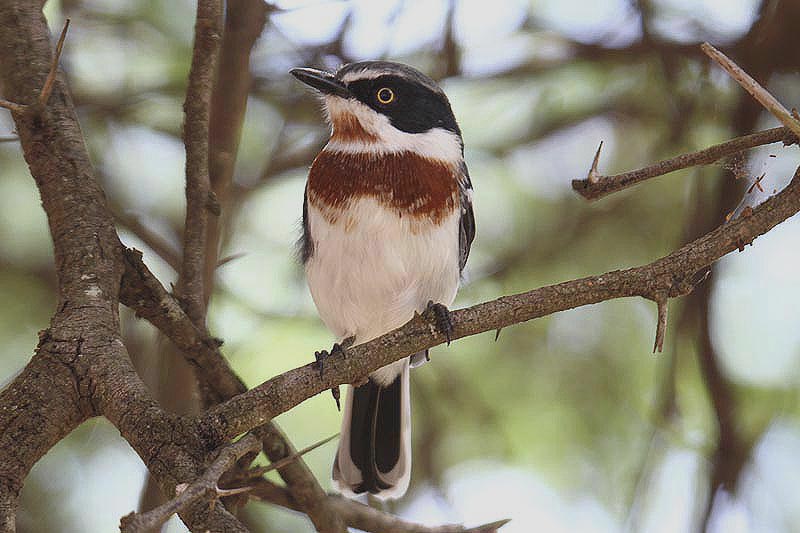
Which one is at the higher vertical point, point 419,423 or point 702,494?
point 419,423

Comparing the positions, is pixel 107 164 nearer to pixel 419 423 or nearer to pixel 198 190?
pixel 198 190

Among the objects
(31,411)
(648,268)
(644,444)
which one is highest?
(644,444)

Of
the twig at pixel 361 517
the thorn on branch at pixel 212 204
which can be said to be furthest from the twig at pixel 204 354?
the thorn on branch at pixel 212 204

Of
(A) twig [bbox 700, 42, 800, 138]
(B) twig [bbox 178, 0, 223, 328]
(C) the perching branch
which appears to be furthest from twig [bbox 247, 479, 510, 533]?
(A) twig [bbox 700, 42, 800, 138]

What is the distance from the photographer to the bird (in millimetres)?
3477

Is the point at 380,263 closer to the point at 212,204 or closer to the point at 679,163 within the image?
the point at 212,204

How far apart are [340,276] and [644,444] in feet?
6.19

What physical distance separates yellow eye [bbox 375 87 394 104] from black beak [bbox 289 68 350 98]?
0.12 metres

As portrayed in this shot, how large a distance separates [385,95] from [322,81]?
258mm

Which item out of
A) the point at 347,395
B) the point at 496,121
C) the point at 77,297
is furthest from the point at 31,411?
the point at 496,121

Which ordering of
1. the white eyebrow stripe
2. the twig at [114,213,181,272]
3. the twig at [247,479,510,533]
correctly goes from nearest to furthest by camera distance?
1. the twig at [247,479,510,533]
2. the white eyebrow stripe
3. the twig at [114,213,181,272]

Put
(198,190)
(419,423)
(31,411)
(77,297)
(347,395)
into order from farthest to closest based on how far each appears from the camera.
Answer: (419,423)
(347,395)
(198,190)
(77,297)
(31,411)

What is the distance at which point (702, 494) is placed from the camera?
4312mm

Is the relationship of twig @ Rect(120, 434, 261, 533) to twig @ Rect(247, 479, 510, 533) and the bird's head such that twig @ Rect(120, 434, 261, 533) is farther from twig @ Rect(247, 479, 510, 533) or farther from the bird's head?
the bird's head
